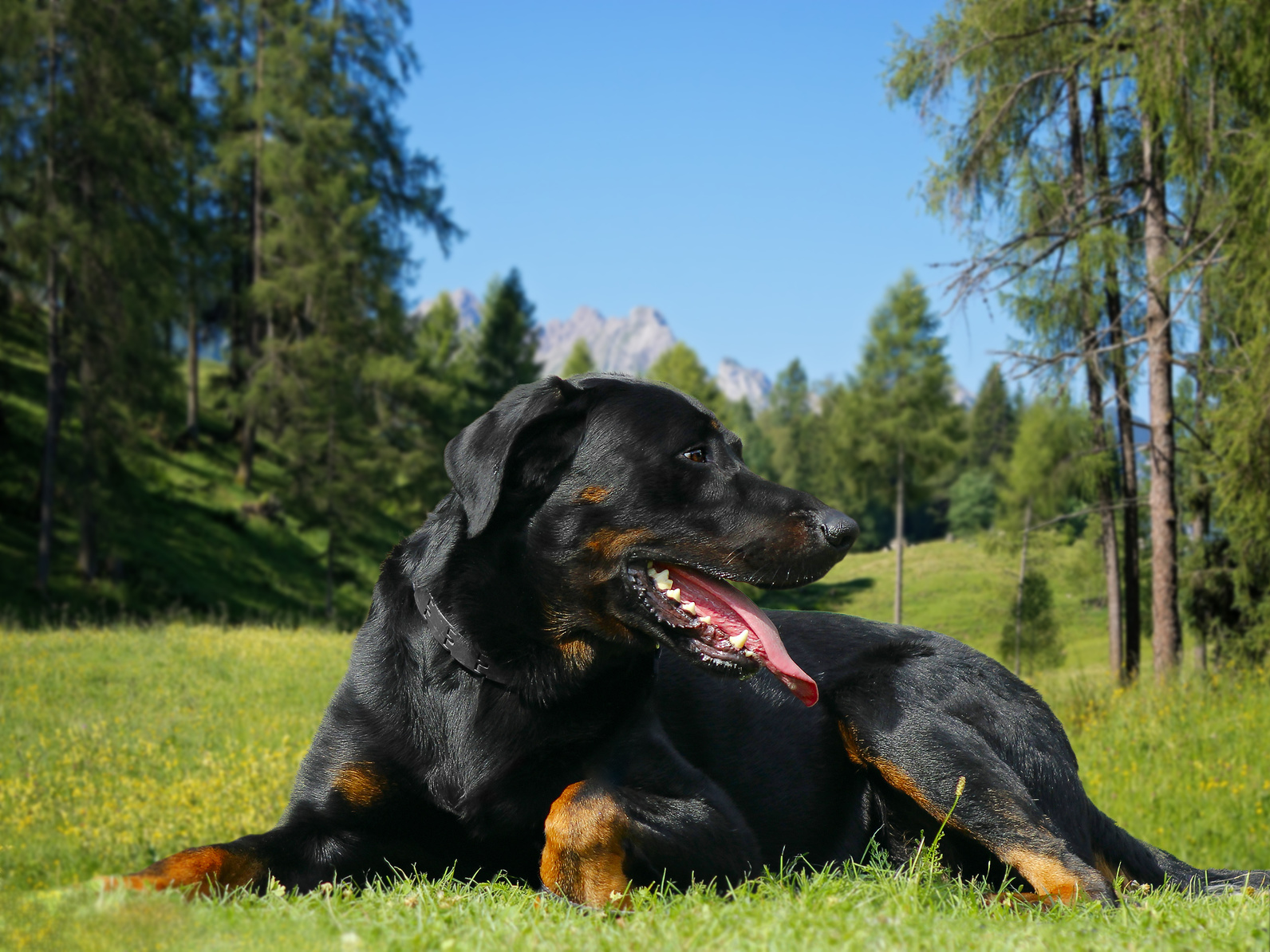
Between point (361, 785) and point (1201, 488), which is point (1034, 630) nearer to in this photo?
point (1201, 488)

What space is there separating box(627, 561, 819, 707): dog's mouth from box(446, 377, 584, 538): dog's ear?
47cm

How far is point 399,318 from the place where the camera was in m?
31.8

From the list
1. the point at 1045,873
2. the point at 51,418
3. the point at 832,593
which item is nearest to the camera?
the point at 1045,873

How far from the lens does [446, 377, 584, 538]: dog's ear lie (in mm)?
3129

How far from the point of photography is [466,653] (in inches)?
127

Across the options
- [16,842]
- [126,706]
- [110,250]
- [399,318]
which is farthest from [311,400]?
[16,842]

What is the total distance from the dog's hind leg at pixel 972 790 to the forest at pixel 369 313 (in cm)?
849

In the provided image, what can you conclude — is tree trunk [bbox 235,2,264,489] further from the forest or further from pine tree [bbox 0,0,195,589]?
pine tree [bbox 0,0,195,589]

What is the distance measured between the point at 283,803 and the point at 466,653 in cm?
502

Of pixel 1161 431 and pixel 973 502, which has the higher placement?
pixel 973 502

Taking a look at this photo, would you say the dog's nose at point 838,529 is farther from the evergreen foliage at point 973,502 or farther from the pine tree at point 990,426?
the pine tree at point 990,426

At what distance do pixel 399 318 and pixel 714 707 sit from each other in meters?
29.7

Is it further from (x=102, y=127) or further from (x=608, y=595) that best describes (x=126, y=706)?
(x=102, y=127)

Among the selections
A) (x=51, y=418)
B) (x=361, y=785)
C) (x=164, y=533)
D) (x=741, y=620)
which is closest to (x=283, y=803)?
(x=361, y=785)
